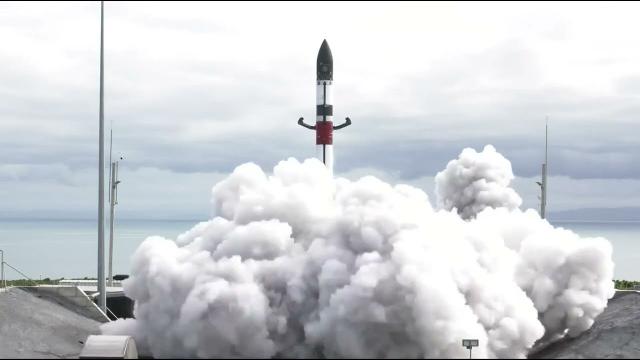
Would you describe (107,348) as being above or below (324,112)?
below

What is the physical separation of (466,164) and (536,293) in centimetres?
1806

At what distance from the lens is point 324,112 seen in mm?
48188

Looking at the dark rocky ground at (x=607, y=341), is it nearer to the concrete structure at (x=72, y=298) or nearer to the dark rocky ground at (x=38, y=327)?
the dark rocky ground at (x=38, y=327)

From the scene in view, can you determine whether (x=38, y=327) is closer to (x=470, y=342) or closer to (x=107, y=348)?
(x=107, y=348)

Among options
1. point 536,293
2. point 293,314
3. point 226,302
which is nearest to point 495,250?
point 536,293

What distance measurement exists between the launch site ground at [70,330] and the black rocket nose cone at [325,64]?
1780 cm

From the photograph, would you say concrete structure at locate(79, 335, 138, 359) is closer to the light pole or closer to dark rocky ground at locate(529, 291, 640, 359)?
the light pole

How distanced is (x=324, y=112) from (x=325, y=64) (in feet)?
8.82

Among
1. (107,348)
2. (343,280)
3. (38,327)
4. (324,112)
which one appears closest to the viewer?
(107,348)

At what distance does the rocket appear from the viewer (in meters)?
48.2

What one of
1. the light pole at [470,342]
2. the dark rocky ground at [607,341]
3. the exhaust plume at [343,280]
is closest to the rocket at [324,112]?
the exhaust plume at [343,280]

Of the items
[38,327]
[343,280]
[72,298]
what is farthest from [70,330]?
[343,280]

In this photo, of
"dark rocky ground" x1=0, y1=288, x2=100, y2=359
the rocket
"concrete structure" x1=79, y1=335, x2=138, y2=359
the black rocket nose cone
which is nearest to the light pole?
"concrete structure" x1=79, y1=335, x2=138, y2=359

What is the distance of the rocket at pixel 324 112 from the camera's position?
158 feet
